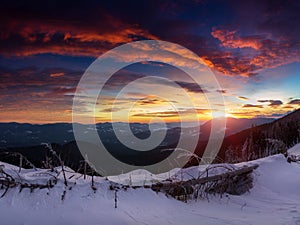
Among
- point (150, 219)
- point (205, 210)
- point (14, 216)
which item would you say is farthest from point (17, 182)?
point (205, 210)

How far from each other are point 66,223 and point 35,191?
780 millimetres

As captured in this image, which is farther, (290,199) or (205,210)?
(290,199)

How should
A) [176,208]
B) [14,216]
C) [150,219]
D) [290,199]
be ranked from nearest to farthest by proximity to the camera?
[14,216] < [150,219] < [176,208] < [290,199]

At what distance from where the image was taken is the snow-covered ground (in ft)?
12.0

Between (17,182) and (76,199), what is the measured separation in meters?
0.88

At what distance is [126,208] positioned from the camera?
4.16 m

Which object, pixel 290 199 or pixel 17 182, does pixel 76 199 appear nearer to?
pixel 17 182

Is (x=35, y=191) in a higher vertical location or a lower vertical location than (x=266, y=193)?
higher

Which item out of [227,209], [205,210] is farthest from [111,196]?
[227,209]

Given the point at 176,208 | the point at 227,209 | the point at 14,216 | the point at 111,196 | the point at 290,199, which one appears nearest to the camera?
the point at 14,216

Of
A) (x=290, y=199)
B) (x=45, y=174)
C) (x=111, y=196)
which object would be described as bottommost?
(x=290, y=199)

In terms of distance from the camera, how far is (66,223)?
3.55 m

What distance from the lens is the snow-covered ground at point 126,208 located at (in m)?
3.66

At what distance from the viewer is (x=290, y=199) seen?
6.23 metres
